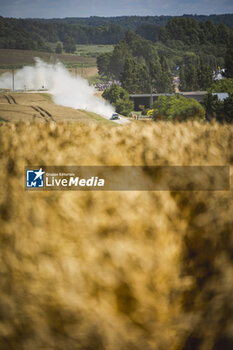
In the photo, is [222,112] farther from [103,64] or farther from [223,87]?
[103,64]

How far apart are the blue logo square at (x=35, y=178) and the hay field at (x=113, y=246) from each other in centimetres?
4

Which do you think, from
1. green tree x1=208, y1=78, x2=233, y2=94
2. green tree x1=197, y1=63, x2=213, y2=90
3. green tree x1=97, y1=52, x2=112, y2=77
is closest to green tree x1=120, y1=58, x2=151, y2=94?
green tree x1=97, y1=52, x2=112, y2=77

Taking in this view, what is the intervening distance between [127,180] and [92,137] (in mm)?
323

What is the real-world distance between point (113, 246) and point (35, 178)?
0.56 m

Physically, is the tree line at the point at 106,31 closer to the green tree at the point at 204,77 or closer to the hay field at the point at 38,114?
the hay field at the point at 38,114

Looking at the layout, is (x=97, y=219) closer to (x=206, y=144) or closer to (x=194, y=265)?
(x=194, y=265)

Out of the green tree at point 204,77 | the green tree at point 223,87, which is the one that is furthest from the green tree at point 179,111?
the green tree at point 204,77

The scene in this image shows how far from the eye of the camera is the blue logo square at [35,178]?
1.83 meters

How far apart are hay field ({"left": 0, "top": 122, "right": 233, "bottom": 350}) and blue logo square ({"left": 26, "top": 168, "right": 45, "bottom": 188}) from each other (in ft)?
0.14

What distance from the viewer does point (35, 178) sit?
1.84 metres

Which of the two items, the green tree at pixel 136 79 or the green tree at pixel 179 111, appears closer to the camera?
the green tree at pixel 179 111

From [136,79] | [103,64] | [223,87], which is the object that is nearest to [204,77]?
[136,79]

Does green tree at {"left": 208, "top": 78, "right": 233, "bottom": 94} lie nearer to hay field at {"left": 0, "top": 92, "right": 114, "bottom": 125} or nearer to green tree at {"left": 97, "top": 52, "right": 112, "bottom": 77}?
green tree at {"left": 97, "top": 52, "right": 112, "bottom": 77}

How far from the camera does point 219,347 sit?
212 cm
